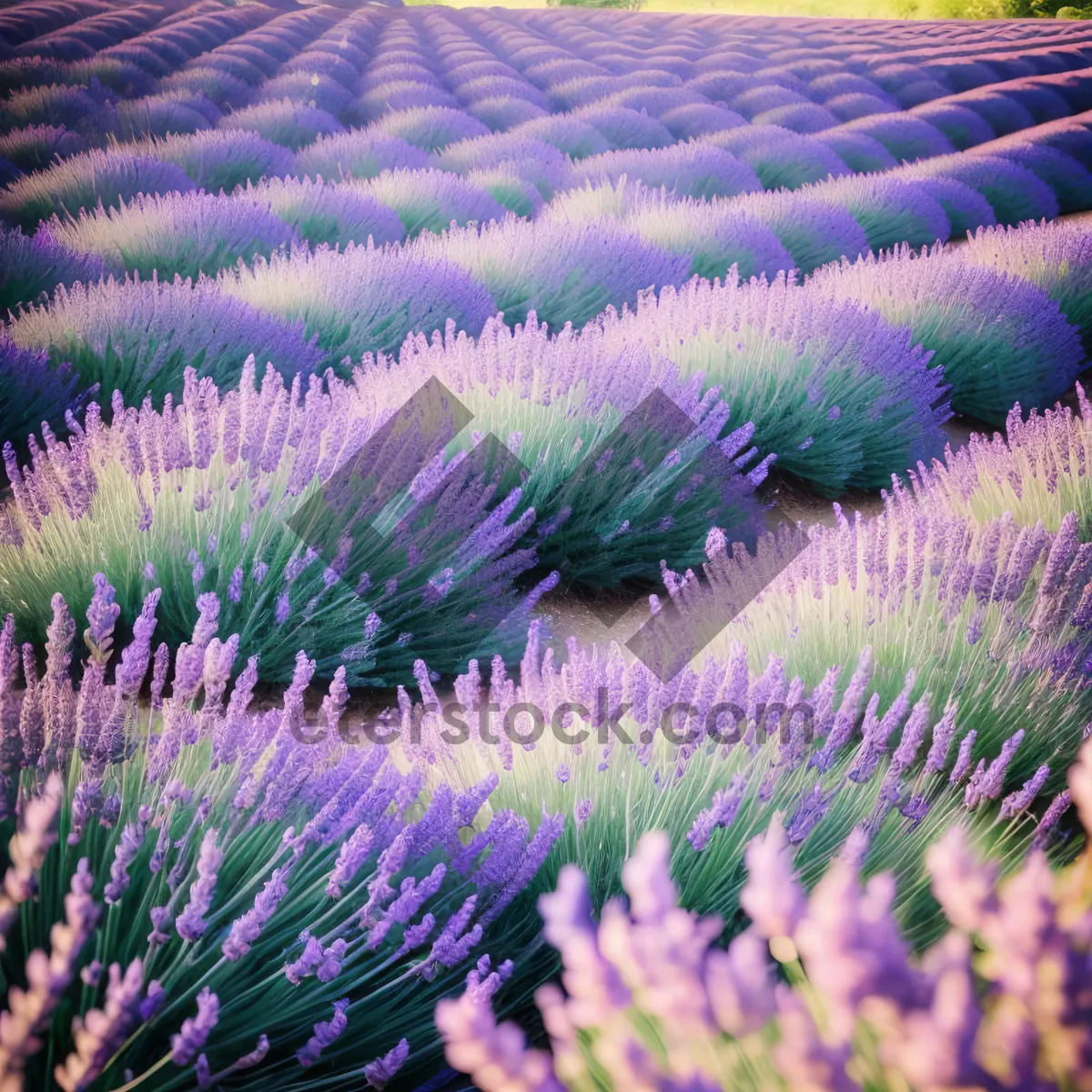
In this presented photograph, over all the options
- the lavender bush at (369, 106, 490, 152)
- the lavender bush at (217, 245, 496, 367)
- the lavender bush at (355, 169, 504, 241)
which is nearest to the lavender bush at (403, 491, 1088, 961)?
the lavender bush at (217, 245, 496, 367)

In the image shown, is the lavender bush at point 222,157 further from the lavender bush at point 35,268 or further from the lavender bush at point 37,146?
the lavender bush at point 35,268

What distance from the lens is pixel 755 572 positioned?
1.72m

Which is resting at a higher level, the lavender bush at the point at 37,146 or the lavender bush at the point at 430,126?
the lavender bush at the point at 430,126

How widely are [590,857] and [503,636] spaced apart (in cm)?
72

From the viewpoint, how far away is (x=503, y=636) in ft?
5.81

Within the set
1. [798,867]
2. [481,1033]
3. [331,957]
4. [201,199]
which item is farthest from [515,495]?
[201,199]

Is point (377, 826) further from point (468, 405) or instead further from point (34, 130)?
point (34, 130)

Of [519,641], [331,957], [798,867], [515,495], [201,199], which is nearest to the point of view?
[331,957]

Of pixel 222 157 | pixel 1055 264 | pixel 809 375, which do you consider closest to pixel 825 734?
pixel 809 375

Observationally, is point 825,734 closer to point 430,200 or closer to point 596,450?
point 596,450

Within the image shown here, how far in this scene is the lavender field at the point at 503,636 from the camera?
1.44ft

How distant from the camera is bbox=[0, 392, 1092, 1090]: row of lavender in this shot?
1.06ft

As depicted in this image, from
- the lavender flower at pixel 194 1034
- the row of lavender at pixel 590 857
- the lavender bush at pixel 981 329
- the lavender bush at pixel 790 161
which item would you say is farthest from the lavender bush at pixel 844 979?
the lavender bush at pixel 790 161

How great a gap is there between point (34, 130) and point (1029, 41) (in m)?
5.40
